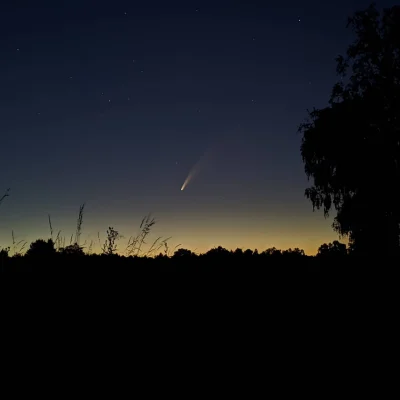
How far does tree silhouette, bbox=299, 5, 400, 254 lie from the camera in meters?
20.8

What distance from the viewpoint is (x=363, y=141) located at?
2139 cm

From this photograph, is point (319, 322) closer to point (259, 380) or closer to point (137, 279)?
point (259, 380)

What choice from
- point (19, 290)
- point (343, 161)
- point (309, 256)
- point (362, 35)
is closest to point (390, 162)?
point (343, 161)

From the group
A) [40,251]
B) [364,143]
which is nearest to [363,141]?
[364,143]

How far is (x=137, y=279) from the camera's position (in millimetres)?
3645

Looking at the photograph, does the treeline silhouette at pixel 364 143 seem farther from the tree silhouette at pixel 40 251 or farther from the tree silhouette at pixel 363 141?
the tree silhouette at pixel 40 251

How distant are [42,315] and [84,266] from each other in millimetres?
886

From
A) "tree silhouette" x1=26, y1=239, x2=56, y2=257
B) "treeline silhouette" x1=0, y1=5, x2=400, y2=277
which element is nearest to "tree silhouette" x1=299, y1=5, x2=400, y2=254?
"treeline silhouette" x1=0, y1=5, x2=400, y2=277

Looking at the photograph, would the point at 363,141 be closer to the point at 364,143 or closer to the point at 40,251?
the point at 364,143

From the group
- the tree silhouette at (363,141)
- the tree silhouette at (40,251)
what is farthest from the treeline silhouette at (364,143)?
the tree silhouette at (40,251)

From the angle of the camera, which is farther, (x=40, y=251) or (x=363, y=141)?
(x=363, y=141)

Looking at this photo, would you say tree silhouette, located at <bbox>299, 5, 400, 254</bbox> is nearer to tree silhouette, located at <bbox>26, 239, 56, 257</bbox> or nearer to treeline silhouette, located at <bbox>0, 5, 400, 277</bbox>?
treeline silhouette, located at <bbox>0, 5, 400, 277</bbox>

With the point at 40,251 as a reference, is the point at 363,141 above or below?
above

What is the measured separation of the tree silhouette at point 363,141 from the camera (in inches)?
820
